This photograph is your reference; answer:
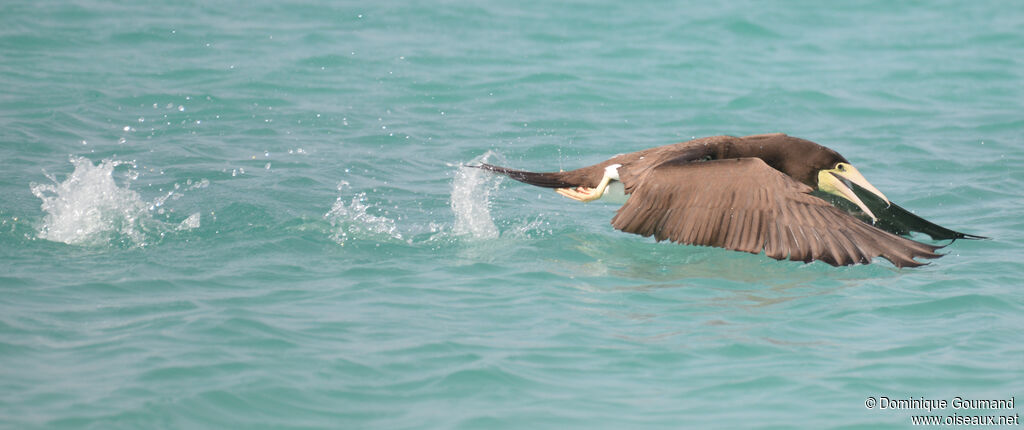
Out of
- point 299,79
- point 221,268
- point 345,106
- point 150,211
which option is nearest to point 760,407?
point 221,268

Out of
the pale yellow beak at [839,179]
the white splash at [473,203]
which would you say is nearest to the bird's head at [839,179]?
the pale yellow beak at [839,179]

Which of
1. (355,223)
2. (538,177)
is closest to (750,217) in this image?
(538,177)

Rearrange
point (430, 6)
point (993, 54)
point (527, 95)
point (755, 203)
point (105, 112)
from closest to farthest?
point (755, 203), point (105, 112), point (527, 95), point (993, 54), point (430, 6)

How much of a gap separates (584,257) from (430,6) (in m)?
8.51

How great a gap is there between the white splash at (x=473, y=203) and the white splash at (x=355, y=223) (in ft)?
1.53

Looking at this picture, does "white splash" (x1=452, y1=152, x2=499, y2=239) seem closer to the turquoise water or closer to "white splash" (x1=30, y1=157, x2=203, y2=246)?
the turquoise water

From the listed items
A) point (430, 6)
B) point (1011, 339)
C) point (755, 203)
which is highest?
point (430, 6)

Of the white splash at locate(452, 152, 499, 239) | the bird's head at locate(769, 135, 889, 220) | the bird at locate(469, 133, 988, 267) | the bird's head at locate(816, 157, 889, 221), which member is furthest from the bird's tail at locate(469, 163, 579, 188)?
the bird's head at locate(816, 157, 889, 221)

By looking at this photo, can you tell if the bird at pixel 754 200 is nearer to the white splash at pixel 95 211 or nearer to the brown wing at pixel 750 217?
the brown wing at pixel 750 217

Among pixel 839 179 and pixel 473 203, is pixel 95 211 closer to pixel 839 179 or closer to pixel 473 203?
pixel 473 203

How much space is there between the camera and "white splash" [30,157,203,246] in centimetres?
677

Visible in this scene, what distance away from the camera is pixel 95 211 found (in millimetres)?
7020

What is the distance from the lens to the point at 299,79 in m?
11.6

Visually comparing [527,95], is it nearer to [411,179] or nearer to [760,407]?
[411,179]
